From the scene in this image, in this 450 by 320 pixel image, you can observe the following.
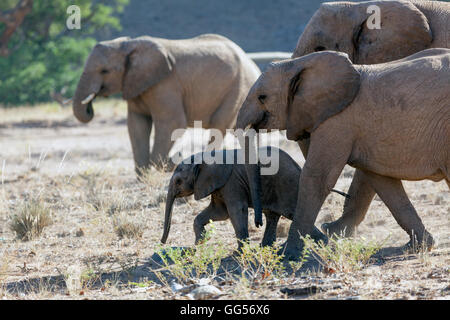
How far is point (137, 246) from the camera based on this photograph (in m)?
8.86

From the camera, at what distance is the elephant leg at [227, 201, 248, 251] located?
8.09 metres

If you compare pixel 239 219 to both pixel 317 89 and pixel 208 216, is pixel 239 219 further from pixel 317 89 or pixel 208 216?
pixel 317 89

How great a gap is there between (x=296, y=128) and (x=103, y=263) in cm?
216

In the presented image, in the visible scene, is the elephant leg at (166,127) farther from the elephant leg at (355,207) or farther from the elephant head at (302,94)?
the elephant head at (302,94)

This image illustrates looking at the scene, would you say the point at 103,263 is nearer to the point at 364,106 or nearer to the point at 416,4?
the point at 364,106

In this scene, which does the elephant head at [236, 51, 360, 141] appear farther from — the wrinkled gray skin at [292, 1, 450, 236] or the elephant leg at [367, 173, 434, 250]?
the wrinkled gray skin at [292, 1, 450, 236]

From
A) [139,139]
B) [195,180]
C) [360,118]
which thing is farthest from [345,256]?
[139,139]

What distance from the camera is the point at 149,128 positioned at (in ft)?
44.7

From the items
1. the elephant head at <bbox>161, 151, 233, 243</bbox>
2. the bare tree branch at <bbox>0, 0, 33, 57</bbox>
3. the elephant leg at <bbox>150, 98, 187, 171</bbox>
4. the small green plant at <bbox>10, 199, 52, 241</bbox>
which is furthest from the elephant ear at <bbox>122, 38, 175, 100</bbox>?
the bare tree branch at <bbox>0, 0, 33, 57</bbox>

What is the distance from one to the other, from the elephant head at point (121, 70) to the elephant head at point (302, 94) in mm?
5457

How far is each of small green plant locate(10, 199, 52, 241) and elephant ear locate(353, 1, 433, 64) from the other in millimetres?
3787

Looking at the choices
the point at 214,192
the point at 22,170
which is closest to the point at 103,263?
the point at 214,192

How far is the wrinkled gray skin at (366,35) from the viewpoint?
28.1 ft

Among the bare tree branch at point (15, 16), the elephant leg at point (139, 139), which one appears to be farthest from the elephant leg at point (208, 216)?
the bare tree branch at point (15, 16)
